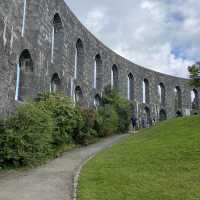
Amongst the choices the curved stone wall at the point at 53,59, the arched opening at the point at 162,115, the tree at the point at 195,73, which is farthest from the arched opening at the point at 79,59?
the arched opening at the point at 162,115

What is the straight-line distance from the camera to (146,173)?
30.6 feet

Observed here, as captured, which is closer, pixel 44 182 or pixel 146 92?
pixel 44 182

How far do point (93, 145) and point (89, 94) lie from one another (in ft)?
29.9

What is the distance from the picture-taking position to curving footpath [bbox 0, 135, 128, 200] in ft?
24.7

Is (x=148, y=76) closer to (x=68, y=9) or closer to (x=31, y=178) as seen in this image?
(x=68, y=9)

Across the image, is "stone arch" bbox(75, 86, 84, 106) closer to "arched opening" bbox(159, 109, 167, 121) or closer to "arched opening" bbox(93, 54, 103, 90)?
"arched opening" bbox(93, 54, 103, 90)

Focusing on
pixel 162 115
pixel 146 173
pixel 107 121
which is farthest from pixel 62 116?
pixel 162 115

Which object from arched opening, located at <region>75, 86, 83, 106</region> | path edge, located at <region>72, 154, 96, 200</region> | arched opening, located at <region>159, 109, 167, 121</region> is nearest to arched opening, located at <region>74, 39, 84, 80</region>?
arched opening, located at <region>75, 86, 83, 106</region>

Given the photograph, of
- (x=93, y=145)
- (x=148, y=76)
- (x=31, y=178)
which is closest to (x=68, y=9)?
(x=93, y=145)

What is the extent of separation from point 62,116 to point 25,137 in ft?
10.9

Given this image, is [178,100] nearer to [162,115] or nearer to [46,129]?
[162,115]

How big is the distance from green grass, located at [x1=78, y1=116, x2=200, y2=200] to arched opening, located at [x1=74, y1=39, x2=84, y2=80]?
34.8ft

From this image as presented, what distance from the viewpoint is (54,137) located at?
13516 mm

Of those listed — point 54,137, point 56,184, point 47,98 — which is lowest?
point 56,184
